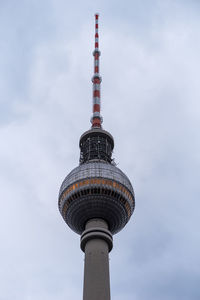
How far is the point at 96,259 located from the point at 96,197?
10014 millimetres

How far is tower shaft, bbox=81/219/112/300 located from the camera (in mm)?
57594

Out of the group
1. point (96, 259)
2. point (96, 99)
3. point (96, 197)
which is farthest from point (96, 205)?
point (96, 99)

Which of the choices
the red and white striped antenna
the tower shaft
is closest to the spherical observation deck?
the tower shaft

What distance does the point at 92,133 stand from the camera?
78375 millimetres

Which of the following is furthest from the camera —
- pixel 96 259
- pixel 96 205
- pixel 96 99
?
pixel 96 99

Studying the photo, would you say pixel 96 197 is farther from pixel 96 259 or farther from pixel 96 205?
pixel 96 259

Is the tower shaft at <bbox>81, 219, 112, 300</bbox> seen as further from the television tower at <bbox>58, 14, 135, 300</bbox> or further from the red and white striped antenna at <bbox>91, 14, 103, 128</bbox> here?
the red and white striped antenna at <bbox>91, 14, 103, 128</bbox>

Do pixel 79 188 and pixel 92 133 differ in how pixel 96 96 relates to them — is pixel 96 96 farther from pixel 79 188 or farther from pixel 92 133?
pixel 79 188

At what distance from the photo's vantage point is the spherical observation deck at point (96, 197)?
6600 cm

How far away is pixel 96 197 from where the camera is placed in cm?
6575

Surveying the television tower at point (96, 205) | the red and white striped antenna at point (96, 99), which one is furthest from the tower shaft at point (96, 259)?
the red and white striped antenna at point (96, 99)

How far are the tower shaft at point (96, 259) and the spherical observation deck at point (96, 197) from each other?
75.7 inches

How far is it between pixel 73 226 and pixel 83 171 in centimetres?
946

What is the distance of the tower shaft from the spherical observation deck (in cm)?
192
